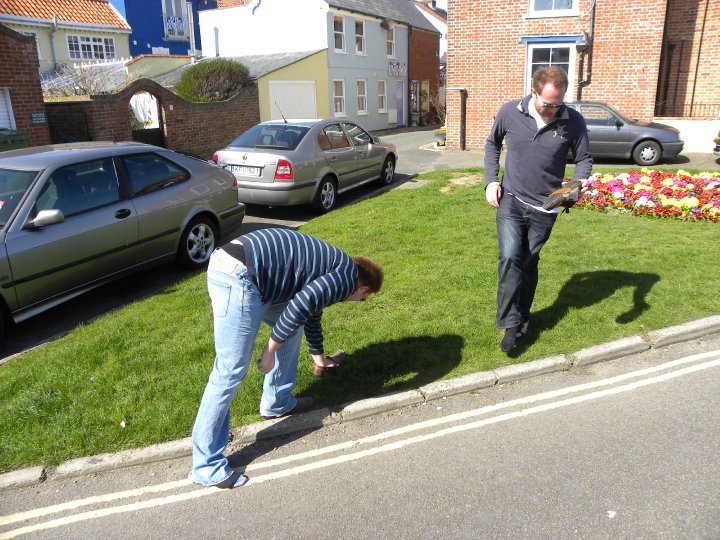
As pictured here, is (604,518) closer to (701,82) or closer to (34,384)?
(34,384)

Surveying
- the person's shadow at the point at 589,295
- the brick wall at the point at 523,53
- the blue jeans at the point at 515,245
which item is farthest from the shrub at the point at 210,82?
the blue jeans at the point at 515,245

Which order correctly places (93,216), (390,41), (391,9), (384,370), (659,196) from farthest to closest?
(391,9)
(390,41)
(659,196)
(93,216)
(384,370)

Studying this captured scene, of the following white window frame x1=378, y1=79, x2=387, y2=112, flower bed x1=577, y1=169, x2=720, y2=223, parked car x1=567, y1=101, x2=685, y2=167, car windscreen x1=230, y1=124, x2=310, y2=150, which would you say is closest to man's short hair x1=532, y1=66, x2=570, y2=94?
flower bed x1=577, y1=169, x2=720, y2=223

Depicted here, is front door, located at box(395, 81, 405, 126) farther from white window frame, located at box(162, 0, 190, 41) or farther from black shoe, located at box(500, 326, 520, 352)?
black shoe, located at box(500, 326, 520, 352)

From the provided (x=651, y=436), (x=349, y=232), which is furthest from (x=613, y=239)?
(x=651, y=436)

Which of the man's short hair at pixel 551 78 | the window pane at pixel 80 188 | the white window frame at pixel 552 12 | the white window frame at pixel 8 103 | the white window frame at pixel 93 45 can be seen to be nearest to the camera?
the man's short hair at pixel 551 78

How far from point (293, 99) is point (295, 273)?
81.2 ft

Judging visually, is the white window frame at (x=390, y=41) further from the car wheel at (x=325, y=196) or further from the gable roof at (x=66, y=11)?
the car wheel at (x=325, y=196)

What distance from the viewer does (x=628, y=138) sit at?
15.7 meters

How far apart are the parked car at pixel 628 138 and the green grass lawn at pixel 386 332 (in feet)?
25.9

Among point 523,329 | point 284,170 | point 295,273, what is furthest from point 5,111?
point 295,273

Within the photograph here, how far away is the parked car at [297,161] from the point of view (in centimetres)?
1017

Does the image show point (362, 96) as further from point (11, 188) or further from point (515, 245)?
point (515, 245)

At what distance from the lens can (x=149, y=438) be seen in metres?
4.01
